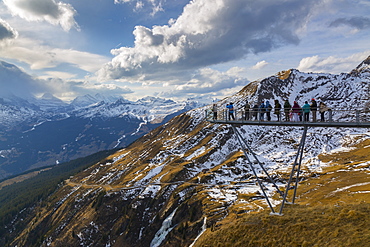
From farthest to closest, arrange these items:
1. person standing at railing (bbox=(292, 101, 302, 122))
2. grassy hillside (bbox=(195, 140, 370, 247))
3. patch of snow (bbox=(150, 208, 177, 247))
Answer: patch of snow (bbox=(150, 208, 177, 247))
person standing at railing (bbox=(292, 101, 302, 122))
grassy hillside (bbox=(195, 140, 370, 247))

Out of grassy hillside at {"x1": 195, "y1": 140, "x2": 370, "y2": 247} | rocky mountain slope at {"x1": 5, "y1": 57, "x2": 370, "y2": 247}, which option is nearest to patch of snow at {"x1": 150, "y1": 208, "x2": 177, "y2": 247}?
rocky mountain slope at {"x1": 5, "y1": 57, "x2": 370, "y2": 247}

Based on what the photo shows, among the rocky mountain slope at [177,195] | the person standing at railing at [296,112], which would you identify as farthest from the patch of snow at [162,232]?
the person standing at railing at [296,112]

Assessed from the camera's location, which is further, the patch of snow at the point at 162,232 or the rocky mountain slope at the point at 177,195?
the patch of snow at the point at 162,232

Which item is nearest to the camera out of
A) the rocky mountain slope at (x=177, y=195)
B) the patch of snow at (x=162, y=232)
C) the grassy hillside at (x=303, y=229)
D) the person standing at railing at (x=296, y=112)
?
the grassy hillside at (x=303, y=229)

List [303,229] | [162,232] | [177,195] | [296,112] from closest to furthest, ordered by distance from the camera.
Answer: [303,229], [296,112], [162,232], [177,195]

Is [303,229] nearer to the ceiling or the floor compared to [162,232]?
nearer to the ceiling

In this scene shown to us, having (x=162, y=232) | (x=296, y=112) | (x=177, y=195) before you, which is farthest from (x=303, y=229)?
(x=177, y=195)

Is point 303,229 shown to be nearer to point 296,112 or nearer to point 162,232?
point 296,112

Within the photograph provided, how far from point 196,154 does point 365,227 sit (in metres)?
165

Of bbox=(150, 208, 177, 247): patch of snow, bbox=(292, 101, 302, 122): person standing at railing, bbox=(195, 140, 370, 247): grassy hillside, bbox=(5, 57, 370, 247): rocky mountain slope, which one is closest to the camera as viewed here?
bbox=(195, 140, 370, 247): grassy hillside

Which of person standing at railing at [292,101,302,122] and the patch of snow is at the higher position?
person standing at railing at [292,101,302,122]

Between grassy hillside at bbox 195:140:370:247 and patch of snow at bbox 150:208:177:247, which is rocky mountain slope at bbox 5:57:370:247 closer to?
patch of snow at bbox 150:208:177:247

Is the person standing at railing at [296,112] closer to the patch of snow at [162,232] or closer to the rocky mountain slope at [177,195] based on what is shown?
the rocky mountain slope at [177,195]

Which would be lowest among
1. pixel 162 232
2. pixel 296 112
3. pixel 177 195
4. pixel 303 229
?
pixel 162 232
